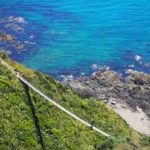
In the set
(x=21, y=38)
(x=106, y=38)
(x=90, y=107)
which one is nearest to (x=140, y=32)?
(x=106, y=38)

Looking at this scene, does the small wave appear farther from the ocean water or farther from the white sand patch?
the white sand patch

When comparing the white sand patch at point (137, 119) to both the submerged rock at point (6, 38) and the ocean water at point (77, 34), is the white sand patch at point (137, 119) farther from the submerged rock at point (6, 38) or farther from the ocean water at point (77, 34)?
the submerged rock at point (6, 38)

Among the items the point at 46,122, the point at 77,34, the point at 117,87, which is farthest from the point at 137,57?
the point at 46,122

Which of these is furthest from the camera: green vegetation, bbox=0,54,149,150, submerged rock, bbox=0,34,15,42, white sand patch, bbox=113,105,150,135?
submerged rock, bbox=0,34,15,42

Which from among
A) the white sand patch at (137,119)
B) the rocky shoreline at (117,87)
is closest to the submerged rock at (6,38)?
the rocky shoreline at (117,87)

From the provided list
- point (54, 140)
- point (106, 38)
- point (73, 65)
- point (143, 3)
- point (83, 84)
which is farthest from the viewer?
point (143, 3)

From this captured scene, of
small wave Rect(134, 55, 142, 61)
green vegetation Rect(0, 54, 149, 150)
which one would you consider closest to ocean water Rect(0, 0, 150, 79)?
small wave Rect(134, 55, 142, 61)

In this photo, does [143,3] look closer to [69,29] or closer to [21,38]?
[69,29]
